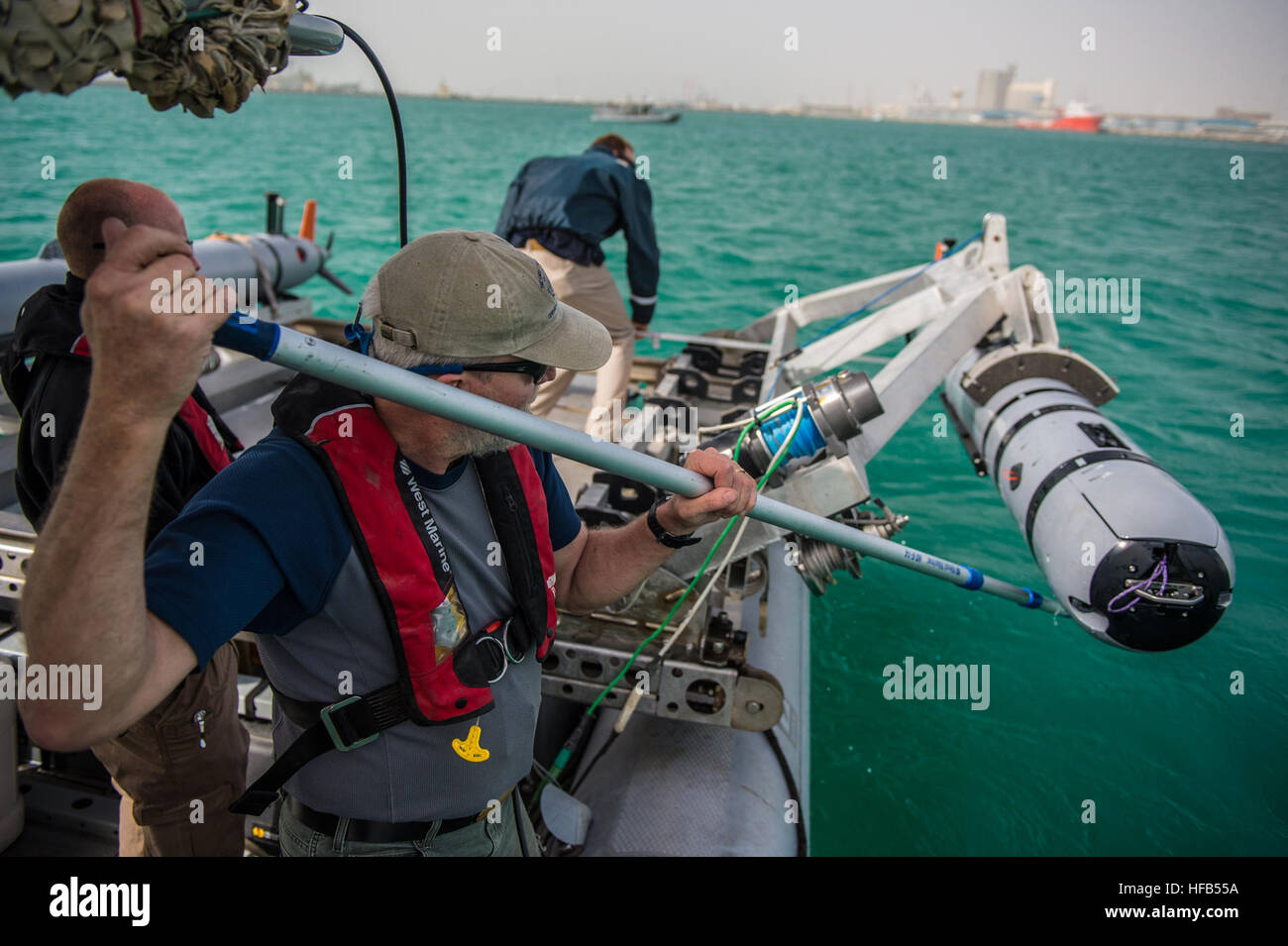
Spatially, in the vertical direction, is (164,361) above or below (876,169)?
below

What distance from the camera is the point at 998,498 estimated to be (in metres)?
8.32

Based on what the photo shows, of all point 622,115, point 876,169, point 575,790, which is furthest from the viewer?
point 622,115

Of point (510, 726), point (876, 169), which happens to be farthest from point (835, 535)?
point (876, 169)

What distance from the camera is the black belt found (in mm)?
1815

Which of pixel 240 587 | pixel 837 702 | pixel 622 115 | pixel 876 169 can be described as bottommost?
pixel 837 702

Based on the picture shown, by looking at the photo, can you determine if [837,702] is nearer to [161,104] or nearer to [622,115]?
[161,104]

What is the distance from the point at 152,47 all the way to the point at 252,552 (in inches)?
32.9

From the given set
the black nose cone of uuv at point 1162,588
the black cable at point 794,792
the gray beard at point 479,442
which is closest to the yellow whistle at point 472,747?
the gray beard at point 479,442

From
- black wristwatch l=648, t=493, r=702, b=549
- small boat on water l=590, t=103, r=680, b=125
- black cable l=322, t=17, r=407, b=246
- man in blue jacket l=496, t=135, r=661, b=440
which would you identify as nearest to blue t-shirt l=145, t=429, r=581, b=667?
black cable l=322, t=17, r=407, b=246

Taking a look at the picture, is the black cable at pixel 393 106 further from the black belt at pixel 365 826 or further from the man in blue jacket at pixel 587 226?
the man in blue jacket at pixel 587 226

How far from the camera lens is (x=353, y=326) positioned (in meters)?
1.92

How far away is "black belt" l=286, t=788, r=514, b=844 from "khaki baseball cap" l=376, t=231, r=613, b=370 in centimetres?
104

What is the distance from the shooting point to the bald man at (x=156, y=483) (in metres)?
2.21

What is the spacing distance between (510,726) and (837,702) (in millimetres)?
3892
